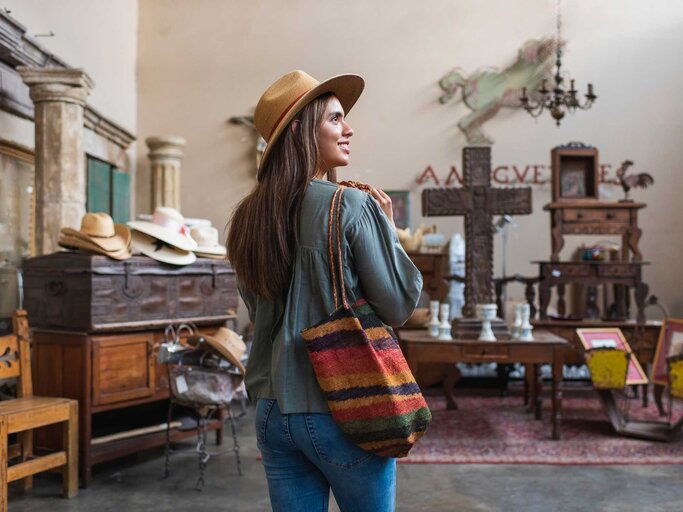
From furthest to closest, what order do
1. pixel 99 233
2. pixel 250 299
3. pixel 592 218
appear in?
pixel 592 218 → pixel 99 233 → pixel 250 299

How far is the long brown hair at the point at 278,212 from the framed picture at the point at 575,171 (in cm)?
595

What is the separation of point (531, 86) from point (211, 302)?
5.85 metres

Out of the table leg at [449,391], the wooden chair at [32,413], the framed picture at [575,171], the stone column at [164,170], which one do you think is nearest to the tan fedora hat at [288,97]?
the wooden chair at [32,413]

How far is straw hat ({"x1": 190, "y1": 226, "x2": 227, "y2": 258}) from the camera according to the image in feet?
16.9

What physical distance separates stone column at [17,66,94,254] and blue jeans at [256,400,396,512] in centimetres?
432

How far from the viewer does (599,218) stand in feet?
23.3

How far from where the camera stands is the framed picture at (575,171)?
23.5 feet

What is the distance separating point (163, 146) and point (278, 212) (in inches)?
298

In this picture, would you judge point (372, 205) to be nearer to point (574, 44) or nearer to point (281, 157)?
point (281, 157)

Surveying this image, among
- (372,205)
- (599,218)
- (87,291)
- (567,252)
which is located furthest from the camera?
(567,252)

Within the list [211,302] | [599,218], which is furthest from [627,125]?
[211,302]

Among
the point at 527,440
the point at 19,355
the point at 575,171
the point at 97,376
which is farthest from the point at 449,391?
the point at 19,355

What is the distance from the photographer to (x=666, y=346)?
608 cm

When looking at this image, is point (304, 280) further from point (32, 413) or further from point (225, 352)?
point (32, 413)
